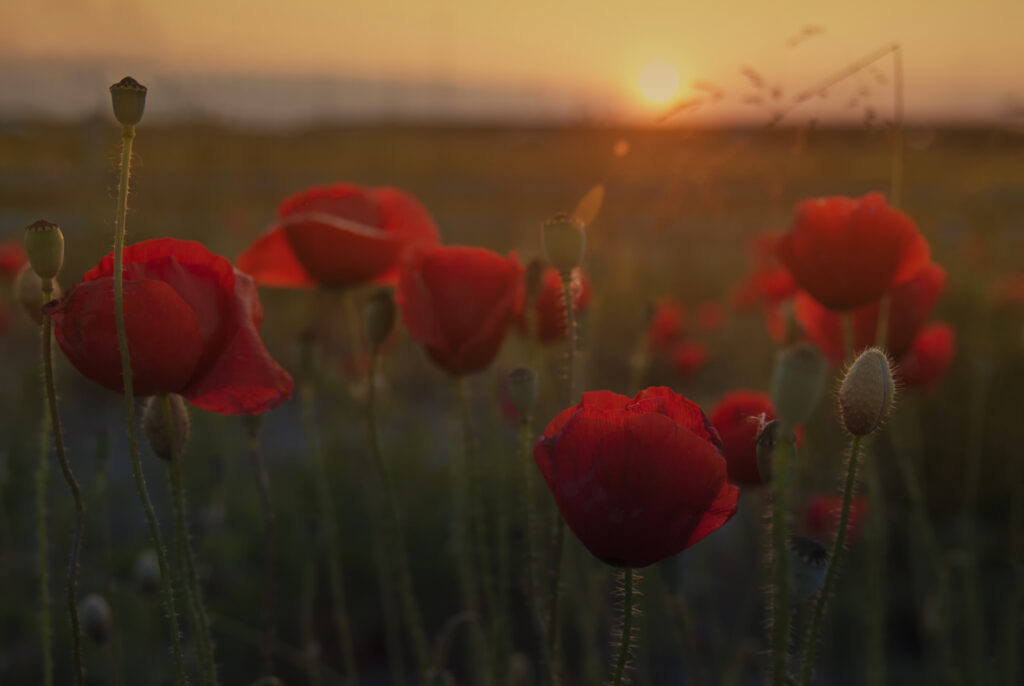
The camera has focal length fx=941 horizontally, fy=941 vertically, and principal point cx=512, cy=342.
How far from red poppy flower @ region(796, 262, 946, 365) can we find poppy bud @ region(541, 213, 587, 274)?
53cm

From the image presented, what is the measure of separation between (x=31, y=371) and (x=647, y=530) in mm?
4260

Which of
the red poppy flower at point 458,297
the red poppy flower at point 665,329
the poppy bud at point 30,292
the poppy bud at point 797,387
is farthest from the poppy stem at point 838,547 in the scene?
the red poppy flower at point 665,329

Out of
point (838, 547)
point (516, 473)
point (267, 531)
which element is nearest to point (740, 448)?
point (838, 547)

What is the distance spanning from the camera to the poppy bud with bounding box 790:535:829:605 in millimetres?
895

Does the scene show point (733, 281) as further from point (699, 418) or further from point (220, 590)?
point (699, 418)

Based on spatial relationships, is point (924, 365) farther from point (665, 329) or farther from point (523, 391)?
point (523, 391)

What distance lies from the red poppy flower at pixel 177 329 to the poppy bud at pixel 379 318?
22 centimetres

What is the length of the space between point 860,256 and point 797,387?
2.43 feet

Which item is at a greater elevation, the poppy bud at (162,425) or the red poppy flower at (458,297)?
the red poppy flower at (458,297)

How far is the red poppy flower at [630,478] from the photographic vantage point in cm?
72

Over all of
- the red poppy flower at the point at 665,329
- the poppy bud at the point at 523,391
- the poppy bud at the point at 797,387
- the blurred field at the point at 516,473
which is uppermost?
the red poppy flower at the point at 665,329

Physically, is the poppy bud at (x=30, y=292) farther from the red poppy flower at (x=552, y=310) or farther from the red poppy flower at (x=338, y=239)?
the red poppy flower at (x=552, y=310)

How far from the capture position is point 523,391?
0.97m

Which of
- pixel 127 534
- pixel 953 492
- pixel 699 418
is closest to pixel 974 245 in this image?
pixel 953 492
